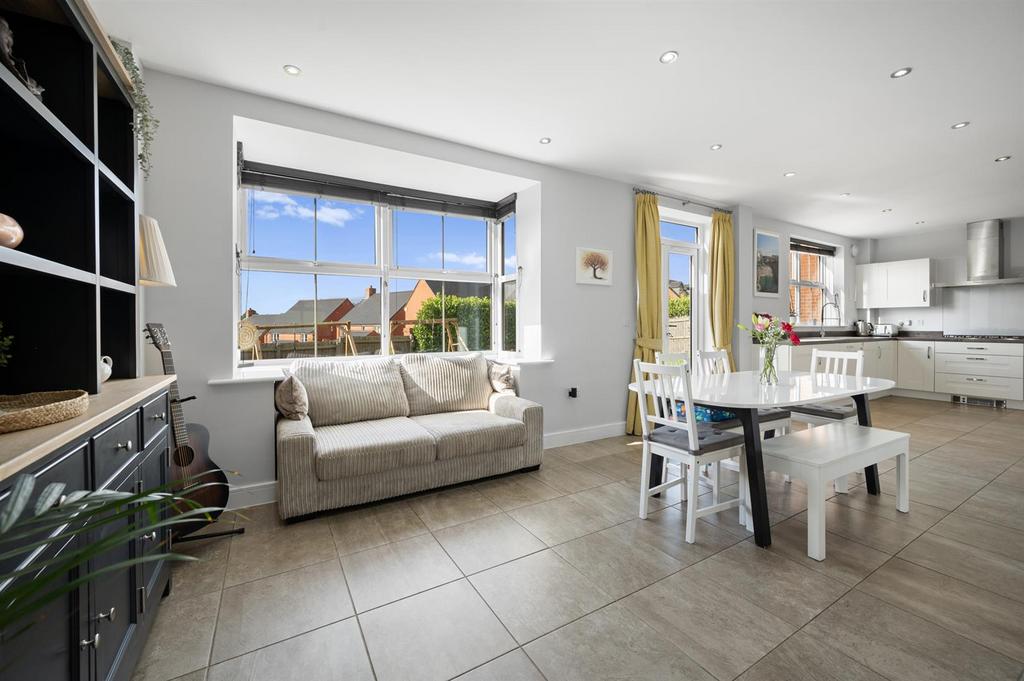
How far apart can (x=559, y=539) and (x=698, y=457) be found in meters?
0.86

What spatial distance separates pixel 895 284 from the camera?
692cm

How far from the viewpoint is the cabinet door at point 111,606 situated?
120 cm

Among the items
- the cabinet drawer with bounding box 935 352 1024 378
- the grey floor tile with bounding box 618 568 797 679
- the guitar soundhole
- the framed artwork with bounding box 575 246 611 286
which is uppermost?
the framed artwork with bounding box 575 246 611 286

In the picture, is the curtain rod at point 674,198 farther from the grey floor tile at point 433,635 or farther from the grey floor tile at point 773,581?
the grey floor tile at point 433,635

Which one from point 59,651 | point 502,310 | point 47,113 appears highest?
point 47,113

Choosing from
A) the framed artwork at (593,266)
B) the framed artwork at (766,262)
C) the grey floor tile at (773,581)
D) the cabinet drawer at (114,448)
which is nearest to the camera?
the cabinet drawer at (114,448)

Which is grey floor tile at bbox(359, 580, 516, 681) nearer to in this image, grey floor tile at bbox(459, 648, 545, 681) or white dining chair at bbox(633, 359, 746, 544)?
grey floor tile at bbox(459, 648, 545, 681)

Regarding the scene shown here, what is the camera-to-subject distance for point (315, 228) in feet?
12.1

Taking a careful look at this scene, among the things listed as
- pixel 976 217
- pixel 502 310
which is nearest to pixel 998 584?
pixel 502 310

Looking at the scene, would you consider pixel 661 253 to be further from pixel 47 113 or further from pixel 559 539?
pixel 47 113

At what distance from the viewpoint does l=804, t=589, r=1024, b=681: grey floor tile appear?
1.48m

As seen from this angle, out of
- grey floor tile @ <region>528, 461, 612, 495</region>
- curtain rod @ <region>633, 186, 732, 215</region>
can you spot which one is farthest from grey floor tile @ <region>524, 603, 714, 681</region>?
curtain rod @ <region>633, 186, 732, 215</region>

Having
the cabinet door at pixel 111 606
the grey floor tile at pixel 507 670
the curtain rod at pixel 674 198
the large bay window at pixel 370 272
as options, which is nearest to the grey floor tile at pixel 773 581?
the grey floor tile at pixel 507 670

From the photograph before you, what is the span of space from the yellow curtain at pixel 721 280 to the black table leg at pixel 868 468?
7.27 feet
